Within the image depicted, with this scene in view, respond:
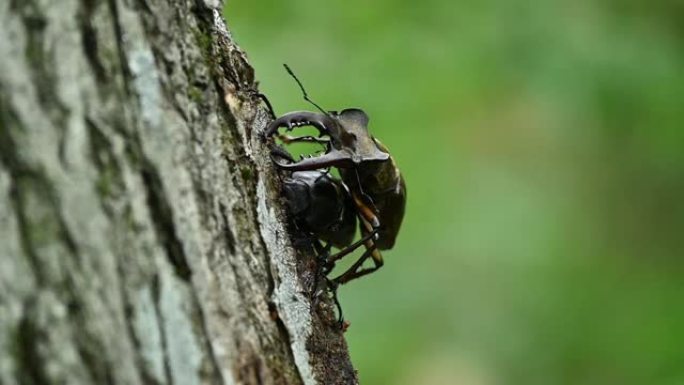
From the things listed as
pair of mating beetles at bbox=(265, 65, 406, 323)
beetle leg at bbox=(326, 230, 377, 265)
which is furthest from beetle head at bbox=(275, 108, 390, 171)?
beetle leg at bbox=(326, 230, 377, 265)

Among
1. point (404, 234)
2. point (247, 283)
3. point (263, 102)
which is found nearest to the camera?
point (247, 283)

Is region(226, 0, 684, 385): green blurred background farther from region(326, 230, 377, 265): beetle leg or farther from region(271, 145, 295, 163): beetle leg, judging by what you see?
region(271, 145, 295, 163): beetle leg

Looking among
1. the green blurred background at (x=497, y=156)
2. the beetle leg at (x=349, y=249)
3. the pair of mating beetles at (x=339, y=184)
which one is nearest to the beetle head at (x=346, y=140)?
the pair of mating beetles at (x=339, y=184)

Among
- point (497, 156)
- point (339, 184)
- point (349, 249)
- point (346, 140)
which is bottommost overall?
point (497, 156)

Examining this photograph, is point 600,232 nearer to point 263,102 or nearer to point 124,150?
point 263,102

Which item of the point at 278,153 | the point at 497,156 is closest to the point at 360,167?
the point at 278,153

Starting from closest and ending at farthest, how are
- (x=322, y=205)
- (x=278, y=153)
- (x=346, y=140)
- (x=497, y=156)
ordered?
(x=278, y=153) → (x=322, y=205) → (x=346, y=140) → (x=497, y=156)

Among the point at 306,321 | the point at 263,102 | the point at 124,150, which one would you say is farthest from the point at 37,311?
the point at 263,102

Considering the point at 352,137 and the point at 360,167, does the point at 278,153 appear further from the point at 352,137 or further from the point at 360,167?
the point at 360,167
